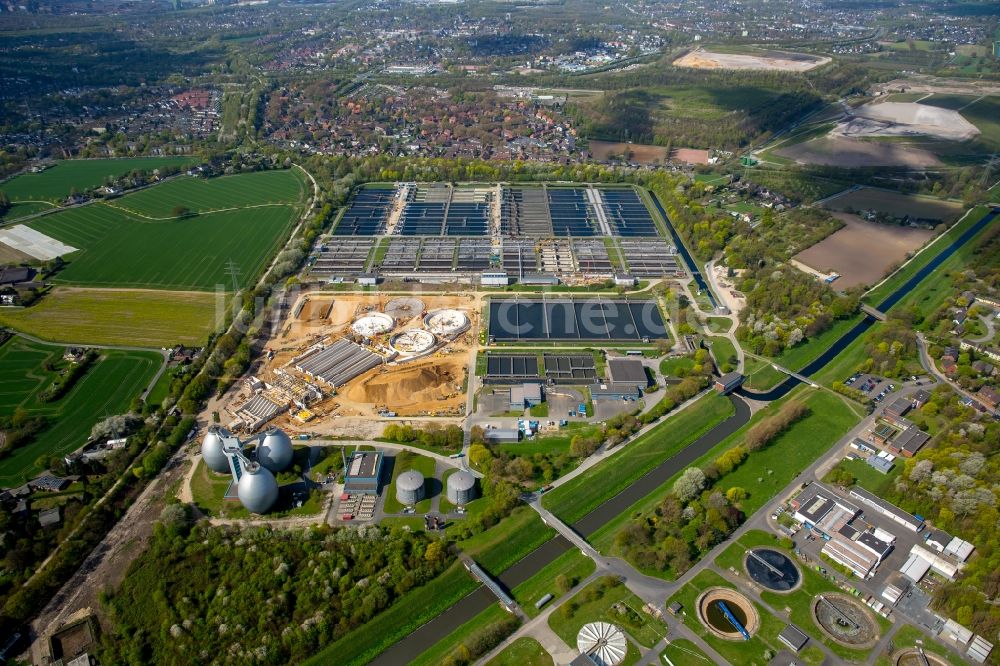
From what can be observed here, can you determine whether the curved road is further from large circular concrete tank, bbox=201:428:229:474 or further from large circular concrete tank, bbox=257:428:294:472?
large circular concrete tank, bbox=201:428:229:474

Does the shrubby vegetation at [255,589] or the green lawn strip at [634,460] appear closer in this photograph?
the shrubby vegetation at [255,589]

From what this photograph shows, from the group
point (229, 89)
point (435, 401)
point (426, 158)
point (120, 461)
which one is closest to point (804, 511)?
point (435, 401)

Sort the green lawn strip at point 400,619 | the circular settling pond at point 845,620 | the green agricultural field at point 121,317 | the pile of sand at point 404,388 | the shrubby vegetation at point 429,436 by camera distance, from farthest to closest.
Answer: the green agricultural field at point 121,317 < the pile of sand at point 404,388 < the shrubby vegetation at point 429,436 < the circular settling pond at point 845,620 < the green lawn strip at point 400,619

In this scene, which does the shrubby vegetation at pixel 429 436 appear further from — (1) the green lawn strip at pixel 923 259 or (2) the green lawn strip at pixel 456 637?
Answer: (1) the green lawn strip at pixel 923 259

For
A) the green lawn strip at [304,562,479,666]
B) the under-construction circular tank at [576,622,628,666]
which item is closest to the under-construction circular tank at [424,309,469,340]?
the green lawn strip at [304,562,479,666]

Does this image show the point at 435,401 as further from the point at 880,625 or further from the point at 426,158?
the point at 426,158

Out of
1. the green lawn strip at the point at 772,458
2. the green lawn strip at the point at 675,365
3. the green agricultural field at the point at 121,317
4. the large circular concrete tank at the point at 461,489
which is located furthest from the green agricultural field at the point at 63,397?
the green lawn strip at the point at 675,365
